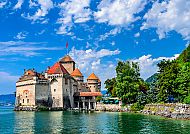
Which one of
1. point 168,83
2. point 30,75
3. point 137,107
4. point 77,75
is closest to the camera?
point 168,83

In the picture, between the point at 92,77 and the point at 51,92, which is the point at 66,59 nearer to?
the point at 92,77

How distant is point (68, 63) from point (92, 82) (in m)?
10.5

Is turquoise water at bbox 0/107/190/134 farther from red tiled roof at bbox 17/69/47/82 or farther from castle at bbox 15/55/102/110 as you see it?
red tiled roof at bbox 17/69/47/82

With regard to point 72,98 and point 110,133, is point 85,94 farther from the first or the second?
point 110,133

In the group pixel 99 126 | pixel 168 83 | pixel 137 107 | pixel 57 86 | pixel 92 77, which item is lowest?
pixel 99 126

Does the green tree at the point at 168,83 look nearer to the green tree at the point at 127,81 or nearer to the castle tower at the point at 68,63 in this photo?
the green tree at the point at 127,81

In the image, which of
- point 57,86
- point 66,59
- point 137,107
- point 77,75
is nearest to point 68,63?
point 66,59

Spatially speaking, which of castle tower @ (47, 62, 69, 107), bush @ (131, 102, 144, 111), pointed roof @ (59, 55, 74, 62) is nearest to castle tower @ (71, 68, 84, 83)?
pointed roof @ (59, 55, 74, 62)

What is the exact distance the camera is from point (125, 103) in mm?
75188

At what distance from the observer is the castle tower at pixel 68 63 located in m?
107

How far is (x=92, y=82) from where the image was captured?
103m

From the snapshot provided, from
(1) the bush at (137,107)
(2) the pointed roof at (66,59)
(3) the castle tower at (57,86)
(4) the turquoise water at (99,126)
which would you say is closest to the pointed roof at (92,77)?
(2) the pointed roof at (66,59)

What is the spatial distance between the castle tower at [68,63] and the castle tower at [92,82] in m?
6.81

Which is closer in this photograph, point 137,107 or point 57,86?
point 137,107
